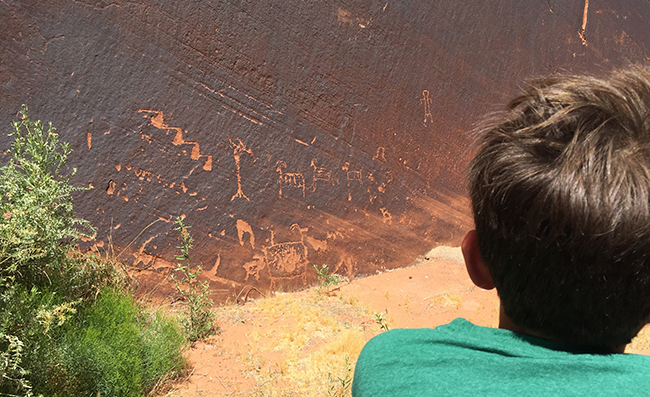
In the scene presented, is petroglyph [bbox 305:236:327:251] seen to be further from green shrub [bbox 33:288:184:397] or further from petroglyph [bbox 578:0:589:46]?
petroglyph [bbox 578:0:589:46]

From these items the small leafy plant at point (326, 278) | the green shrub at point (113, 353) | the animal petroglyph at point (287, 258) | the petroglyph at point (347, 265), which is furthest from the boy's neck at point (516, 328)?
the petroglyph at point (347, 265)

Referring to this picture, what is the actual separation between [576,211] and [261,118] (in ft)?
10.9

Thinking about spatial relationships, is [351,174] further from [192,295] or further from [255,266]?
[192,295]

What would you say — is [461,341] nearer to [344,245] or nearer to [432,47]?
[344,245]

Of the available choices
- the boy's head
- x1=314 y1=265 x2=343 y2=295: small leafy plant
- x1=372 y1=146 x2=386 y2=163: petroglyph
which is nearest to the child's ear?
the boy's head

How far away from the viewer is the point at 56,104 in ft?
10.1

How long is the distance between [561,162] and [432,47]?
4.78 metres

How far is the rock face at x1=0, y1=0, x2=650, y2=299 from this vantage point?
317 cm

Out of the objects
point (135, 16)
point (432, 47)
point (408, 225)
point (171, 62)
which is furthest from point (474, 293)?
point (135, 16)

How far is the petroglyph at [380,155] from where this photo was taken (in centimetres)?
478

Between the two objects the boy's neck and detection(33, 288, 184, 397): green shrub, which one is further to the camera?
detection(33, 288, 184, 397): green shrub

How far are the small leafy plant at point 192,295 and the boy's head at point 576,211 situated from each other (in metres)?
2.53

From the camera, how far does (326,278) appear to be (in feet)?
14.1

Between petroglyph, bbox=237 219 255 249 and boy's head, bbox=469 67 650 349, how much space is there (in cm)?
300
